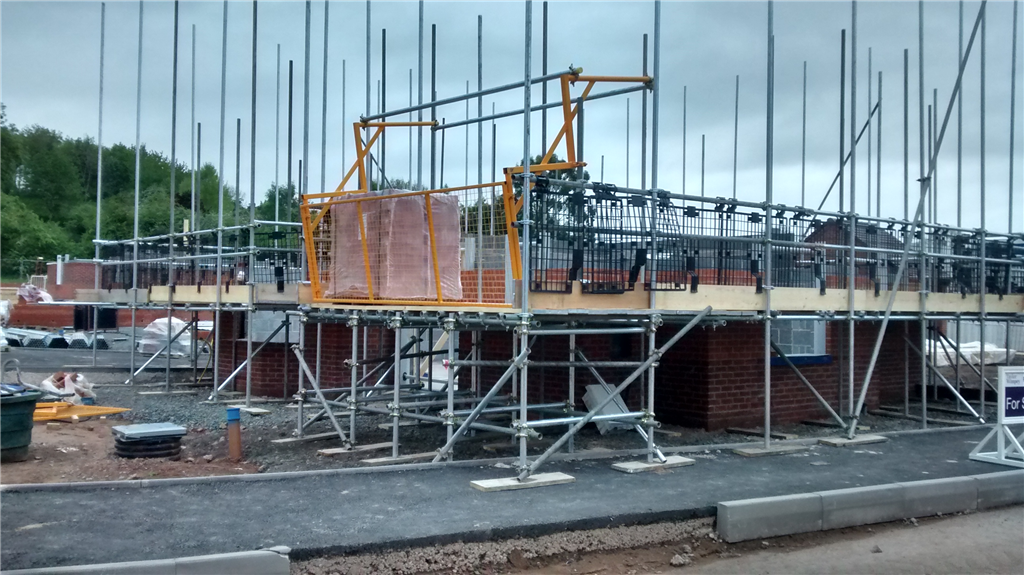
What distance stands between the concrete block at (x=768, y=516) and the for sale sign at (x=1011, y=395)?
4005mm

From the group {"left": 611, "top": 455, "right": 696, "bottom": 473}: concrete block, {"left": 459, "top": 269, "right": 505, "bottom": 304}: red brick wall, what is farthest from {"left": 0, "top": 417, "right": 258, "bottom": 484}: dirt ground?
{"left": 611, "top": 455, "right": 696, "bottom": 473}: concrete block

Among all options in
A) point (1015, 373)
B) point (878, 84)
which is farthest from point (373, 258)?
point (878, 84)

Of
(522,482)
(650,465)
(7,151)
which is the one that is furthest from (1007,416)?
(7,151)

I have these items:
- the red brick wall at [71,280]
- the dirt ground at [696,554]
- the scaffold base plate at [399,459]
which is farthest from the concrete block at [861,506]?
the red brick wall at [71,280]

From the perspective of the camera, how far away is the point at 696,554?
24.5ft

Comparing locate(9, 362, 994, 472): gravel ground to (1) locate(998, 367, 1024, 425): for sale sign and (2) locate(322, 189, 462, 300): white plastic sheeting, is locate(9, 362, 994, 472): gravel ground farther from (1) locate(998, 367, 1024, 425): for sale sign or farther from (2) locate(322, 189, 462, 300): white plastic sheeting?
(1) locate(998, 367, 1024, 425): for sale sign

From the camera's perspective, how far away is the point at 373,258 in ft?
34.9

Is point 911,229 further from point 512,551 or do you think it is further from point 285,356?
point 285,356

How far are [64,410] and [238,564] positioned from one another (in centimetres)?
811

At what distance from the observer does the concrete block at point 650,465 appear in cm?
960

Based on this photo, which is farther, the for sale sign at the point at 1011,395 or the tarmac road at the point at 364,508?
the for sale sign at the point at 1011,395

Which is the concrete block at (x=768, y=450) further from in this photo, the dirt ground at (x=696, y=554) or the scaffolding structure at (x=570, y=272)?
the dirt ground at (x=696, y=554)

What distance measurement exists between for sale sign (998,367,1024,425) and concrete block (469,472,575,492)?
18.3ft

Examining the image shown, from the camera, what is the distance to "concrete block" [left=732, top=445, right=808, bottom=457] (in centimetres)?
1084
